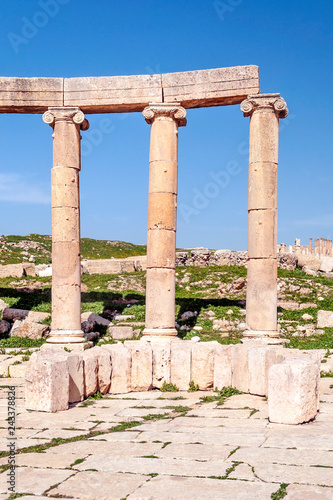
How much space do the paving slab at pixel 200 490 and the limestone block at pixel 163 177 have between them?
39.8ft

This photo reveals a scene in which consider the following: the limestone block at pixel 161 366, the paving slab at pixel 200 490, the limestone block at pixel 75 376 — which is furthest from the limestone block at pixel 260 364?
the paving slab at pixel 200 490

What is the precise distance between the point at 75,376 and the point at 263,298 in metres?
7.35

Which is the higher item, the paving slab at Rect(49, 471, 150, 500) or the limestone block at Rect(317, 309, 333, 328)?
the limestone block at Rect(317, 309, 333, 328)

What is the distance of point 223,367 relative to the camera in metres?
12.6

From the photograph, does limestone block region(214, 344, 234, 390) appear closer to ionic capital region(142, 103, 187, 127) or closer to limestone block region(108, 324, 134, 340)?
limestone block region(108, 324, 134, 340)

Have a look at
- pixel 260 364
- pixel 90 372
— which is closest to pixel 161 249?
pixel 90 372

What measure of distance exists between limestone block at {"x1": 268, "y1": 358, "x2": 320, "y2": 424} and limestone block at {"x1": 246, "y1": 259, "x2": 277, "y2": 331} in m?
7.51

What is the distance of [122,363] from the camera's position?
1282 cm

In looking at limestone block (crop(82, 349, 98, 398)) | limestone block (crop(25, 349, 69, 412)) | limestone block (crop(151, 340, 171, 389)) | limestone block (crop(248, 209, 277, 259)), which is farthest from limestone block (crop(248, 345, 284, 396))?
limestone block (crop(248, 209, 277, 259))

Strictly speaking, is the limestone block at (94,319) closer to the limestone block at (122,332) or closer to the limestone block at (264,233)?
the limestone block at (122,332)

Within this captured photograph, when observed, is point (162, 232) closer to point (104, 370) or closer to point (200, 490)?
point (104, 370)

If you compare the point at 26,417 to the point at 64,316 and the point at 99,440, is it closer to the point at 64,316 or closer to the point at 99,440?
the point at 99,440

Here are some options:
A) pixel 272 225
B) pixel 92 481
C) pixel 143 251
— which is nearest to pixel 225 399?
pixel 92 481

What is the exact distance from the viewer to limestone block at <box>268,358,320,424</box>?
9203 mm
